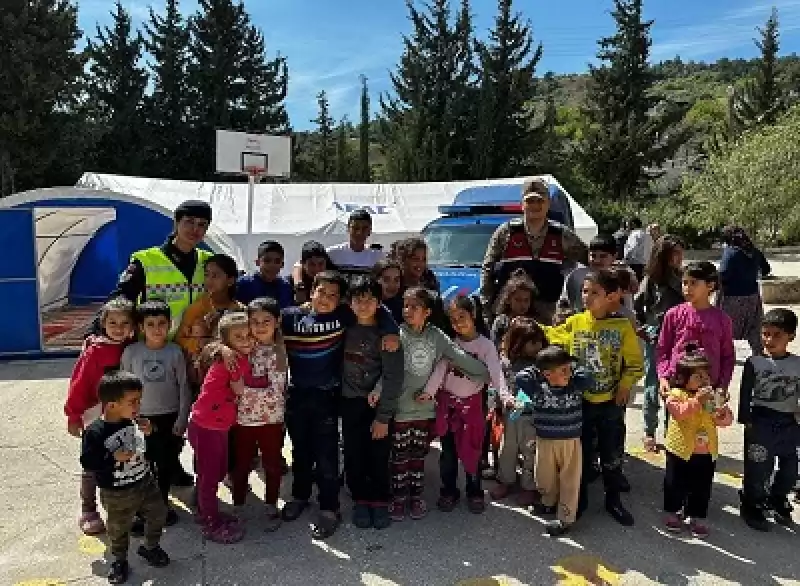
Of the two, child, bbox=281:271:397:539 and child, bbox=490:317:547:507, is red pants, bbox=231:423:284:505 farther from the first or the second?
child, bbox=490:317:547:507

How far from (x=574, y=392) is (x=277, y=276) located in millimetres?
2081

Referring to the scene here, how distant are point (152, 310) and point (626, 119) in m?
33.6

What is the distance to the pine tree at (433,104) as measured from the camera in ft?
97.9

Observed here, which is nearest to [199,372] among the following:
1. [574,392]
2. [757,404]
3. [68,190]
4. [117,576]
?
[117,576]

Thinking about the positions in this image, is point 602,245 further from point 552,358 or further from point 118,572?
point 118,572

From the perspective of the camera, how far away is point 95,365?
368 centimetres

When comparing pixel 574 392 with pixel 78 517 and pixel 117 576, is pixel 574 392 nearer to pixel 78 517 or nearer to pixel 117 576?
pixel 117 576

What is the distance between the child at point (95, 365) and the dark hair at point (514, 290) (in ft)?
7.72

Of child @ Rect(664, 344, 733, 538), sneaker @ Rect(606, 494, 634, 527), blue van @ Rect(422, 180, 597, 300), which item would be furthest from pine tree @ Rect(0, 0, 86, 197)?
child @ Rect(664, 344, 733, 538)

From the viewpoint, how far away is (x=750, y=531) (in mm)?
3779

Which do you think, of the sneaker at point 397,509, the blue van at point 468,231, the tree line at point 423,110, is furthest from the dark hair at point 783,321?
the tree line at point 423,110

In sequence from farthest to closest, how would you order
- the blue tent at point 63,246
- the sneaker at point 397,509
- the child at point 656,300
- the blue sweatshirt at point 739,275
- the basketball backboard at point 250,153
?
the basketball backboard at point 250,153 < the blue tent at point 63,246 < the blue sweatshirt at point 739,275 < the child at point 656,300 < the sneaker at point 397,509

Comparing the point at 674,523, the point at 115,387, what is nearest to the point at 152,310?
the point at 115,387

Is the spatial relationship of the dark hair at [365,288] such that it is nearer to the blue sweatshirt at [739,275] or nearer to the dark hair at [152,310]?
the dark hair at [152,310]
